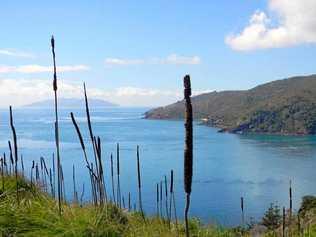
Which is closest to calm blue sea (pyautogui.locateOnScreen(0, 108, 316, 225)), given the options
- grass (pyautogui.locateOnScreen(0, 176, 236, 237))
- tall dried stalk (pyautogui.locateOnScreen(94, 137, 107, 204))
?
tall dried stalk (pyautogui.locateOnScreen(94, 137, 107, 204))

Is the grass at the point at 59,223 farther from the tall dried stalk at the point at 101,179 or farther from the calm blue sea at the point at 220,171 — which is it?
the calm blue sea at the point at 220,171

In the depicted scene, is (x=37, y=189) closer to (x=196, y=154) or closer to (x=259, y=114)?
(x=196, y=154)

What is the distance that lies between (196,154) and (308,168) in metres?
24.0

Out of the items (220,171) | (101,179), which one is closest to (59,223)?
(101,179)

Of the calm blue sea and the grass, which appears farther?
the calm blue sea

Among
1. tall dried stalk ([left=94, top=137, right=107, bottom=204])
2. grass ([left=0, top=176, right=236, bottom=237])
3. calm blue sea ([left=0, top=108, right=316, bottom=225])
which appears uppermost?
tall dried stalk ([left=94, top=137, right=107, bottom=204])

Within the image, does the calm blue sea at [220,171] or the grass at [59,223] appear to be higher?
the grass at [59,223]

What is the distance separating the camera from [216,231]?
6.05 metres

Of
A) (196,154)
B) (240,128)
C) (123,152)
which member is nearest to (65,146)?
(123,152)

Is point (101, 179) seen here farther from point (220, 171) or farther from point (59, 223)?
point (220, 171)

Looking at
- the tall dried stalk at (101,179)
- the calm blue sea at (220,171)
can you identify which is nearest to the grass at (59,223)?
the tall dried stalk at (101,179)

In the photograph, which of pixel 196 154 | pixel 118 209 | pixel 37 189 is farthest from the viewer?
pixel 196 154

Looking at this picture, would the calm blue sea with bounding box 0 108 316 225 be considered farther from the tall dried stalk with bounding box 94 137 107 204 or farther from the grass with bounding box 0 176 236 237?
the grass with bounding box 0 176 236 237

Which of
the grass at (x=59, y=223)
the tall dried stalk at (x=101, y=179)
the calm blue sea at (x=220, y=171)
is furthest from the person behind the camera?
the calm blue sea at (x=220, y=171)
